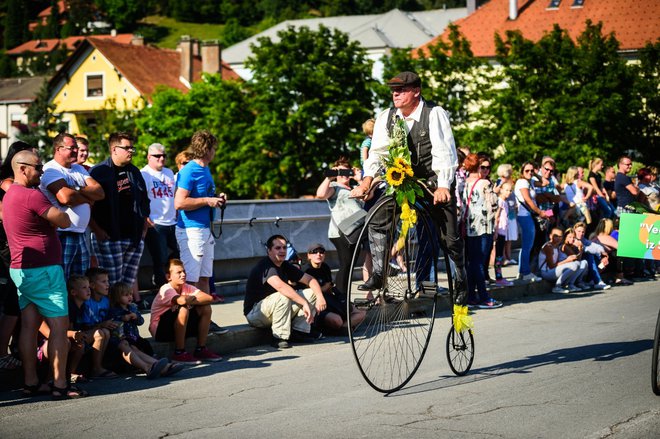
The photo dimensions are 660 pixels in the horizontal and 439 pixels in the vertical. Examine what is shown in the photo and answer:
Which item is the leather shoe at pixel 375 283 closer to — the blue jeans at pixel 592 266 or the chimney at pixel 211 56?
the blue jeans at pixel 592 266

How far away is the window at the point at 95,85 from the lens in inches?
3563

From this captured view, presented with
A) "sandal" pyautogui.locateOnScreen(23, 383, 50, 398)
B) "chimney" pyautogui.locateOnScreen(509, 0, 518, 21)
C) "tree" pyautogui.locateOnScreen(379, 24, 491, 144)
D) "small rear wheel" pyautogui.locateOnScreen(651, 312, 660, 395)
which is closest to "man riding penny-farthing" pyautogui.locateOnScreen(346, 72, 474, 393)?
"small rear wheel" pyautogui.locateOnScreen(651, 312, 660, 395)

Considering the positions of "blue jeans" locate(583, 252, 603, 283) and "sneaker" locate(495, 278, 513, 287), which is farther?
"blue jeans" locate(583, 252, 603, 283)

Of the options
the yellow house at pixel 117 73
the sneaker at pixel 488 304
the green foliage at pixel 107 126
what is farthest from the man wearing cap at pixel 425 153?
the yellow house at pixel 117 73

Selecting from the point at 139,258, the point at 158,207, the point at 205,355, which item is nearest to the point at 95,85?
the point at 158,207

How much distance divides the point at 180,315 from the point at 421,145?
10.9 ft

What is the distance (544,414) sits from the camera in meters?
7.53

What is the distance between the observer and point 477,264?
47.0 feet

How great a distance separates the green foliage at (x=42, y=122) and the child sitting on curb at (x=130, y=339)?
239 feet

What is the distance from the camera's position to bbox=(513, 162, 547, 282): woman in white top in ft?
55.5

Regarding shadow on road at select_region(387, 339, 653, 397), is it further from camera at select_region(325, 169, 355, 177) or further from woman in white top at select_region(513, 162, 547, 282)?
woman in white top at select_region(513, 162, 547, 282)

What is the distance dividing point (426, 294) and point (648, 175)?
13.5 metres

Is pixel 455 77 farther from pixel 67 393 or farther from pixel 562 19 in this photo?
pixel 67 393

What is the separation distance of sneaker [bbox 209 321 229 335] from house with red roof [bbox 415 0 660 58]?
57.3 m
